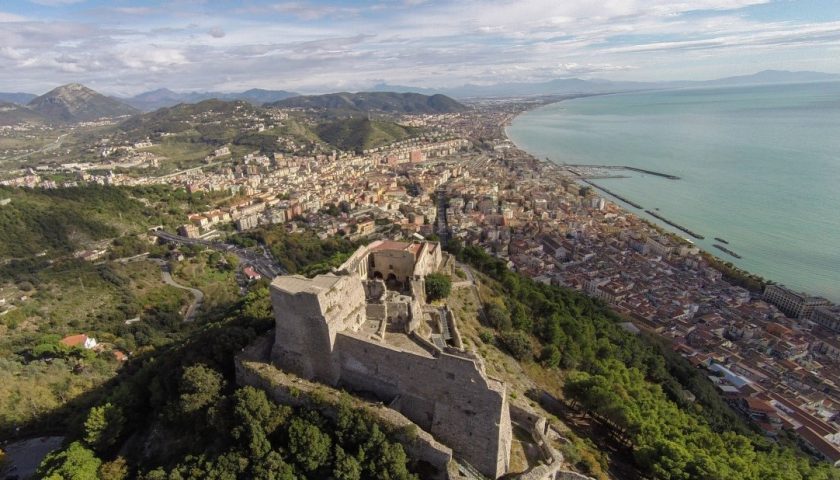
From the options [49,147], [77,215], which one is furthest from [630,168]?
[49,147]


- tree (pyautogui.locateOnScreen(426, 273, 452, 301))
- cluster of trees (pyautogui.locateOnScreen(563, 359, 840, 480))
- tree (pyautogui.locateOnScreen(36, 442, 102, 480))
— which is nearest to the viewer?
tree (pyautogui.locateOnScreen(36, 442, 102, 480))

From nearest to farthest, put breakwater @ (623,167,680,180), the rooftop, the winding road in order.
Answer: the rooftop < the winding road < breakwater @ (623,167,680,180)

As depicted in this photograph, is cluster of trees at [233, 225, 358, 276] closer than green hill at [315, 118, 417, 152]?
Yes

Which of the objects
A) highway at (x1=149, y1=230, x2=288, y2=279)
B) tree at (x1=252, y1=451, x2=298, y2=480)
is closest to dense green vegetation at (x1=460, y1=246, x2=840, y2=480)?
tree at (x1=252, y1=451, x2=298, y2=480)

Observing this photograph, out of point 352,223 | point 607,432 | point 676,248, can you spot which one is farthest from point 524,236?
point 607,432

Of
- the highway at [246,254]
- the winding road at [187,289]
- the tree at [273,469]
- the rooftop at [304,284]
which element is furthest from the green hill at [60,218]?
the tree at [273,469]

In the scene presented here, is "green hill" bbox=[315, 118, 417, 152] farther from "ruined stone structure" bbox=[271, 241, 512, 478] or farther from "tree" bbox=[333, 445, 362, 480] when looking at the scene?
"tree" bbox=[333, 445, 362, 480]

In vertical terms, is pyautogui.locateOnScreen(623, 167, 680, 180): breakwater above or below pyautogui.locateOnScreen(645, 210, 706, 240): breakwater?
above

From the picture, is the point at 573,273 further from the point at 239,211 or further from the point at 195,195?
the point at 195,195
